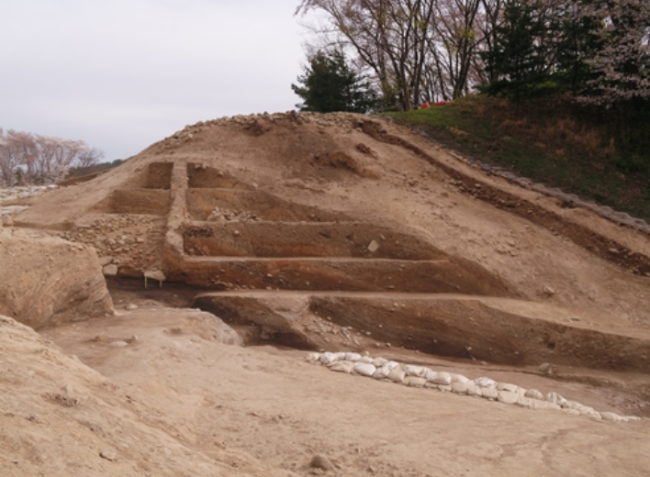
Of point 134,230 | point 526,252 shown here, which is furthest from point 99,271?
point 526,252

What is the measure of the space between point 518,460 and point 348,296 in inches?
207

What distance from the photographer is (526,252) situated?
10180 millimetres

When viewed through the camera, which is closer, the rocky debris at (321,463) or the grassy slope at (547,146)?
the rocky debris at (321,463)

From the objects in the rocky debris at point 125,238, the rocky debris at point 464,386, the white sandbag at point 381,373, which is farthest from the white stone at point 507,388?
the rocky debris at point 125,238

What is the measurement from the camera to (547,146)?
1331 centimetres

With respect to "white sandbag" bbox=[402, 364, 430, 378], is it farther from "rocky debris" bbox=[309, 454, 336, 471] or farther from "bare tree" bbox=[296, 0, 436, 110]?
"bare tree" bbox=[296, 0, 436, 110]

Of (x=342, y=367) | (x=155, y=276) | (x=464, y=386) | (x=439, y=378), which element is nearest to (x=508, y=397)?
(x=464, y=386)

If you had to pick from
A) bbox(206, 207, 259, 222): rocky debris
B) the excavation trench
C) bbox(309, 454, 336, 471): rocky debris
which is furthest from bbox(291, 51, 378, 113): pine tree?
bbox(309, 454, 336, 471): rocky debris

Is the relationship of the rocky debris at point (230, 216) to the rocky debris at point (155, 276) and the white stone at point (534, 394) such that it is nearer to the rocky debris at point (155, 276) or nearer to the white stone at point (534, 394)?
the rocky debris at point (155, 276)

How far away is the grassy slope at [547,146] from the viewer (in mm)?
12109

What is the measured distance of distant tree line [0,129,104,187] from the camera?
76.6ft

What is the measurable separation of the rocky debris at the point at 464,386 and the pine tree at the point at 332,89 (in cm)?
1456

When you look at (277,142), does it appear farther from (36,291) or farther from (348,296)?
(36,291)

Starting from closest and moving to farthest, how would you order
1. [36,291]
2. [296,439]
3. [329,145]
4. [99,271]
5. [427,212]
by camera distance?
[296,439]
[36,291]
[99,271]
[427,212]
[329,145]
